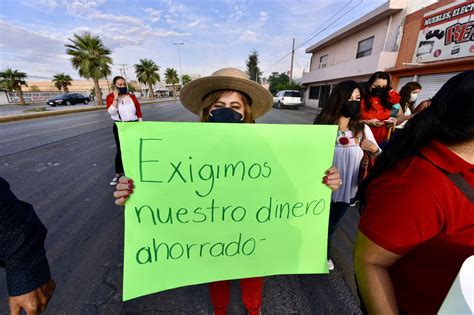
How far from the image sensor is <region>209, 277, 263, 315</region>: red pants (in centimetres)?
Answer: 138

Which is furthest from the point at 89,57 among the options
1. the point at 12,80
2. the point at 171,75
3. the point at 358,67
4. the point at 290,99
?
the point at 171,75

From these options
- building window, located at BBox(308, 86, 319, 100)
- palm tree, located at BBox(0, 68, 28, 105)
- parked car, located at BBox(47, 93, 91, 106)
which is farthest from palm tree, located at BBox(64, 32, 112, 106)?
building window, located at BBox(308, 86, 319, 100)

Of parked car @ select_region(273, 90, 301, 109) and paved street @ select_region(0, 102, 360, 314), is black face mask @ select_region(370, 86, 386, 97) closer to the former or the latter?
paved street @ select_region(0, 102, 360, 314)

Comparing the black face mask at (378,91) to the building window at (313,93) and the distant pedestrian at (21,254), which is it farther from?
the building window at (313,93)

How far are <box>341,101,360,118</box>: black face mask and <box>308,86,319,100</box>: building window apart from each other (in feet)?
72.5

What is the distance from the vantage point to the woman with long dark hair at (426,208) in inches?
25.3

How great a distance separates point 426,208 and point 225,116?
1.10m

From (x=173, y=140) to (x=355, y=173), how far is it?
168 centimetres

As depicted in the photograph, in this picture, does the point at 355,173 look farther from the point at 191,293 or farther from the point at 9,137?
the point at 9,137

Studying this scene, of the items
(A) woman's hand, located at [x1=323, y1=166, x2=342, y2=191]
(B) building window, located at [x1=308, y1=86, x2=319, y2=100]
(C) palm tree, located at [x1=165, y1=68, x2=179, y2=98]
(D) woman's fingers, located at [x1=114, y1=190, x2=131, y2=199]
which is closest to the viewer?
(D) woman's fingers, located at [x1=114, y1=190, x2=131, y2=199]

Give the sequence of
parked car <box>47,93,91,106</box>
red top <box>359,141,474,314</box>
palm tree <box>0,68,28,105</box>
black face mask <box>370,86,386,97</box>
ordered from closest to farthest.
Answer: red top <box>359,141,474,314</box>, black face mask <box>370,86,386,97</box>, parked car <box>47,93,91,106</box>, palm tree <box>0,68,28,105</box>

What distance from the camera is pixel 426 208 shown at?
24.8 inches

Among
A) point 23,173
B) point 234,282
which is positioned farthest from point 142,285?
point 23,173

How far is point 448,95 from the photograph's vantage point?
2.29ft
